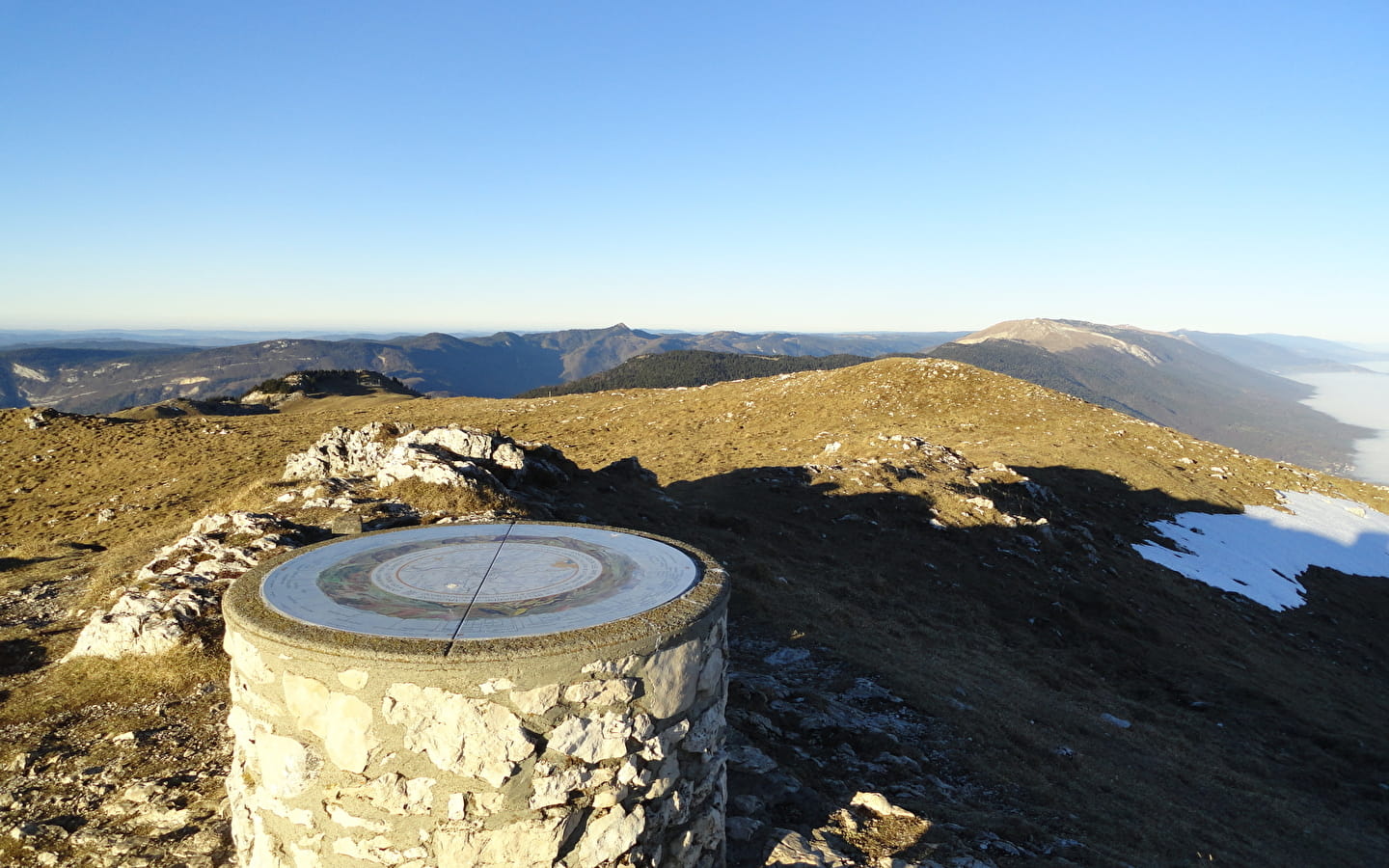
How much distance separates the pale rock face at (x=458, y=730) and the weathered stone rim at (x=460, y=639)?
0.31m

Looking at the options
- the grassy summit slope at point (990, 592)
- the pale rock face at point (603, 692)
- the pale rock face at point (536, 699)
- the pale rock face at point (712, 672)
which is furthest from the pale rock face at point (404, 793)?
the grassy summit slope at point (990, 592)

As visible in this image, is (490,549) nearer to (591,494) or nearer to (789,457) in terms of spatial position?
(591,494)

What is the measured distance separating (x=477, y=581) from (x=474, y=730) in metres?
2.29

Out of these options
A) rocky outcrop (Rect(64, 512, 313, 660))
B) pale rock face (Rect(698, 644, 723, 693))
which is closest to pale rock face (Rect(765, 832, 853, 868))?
pale rock face (Rect(698, 644, 723, 693))

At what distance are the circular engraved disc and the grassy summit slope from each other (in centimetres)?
300

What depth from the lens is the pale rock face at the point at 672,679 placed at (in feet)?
18.4

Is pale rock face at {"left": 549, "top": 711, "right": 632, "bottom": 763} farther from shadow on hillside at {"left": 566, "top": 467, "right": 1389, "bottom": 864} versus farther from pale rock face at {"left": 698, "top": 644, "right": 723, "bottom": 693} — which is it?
shadow on hillside at {"left": 566, "top": 467, "right": 1389, "bottom": 864}

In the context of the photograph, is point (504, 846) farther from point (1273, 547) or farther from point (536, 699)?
point (1273, 547)

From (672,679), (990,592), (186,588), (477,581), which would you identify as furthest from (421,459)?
(990,592)

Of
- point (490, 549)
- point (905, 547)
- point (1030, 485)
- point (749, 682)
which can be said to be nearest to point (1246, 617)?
point (1030, 485)

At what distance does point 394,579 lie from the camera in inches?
278

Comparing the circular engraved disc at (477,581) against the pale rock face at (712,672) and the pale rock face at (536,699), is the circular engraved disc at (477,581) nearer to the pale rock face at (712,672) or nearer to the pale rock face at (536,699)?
the pale rock face at (536,699)

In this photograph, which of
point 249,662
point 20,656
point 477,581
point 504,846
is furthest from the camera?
point 20,656

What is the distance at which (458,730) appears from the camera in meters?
5.02
